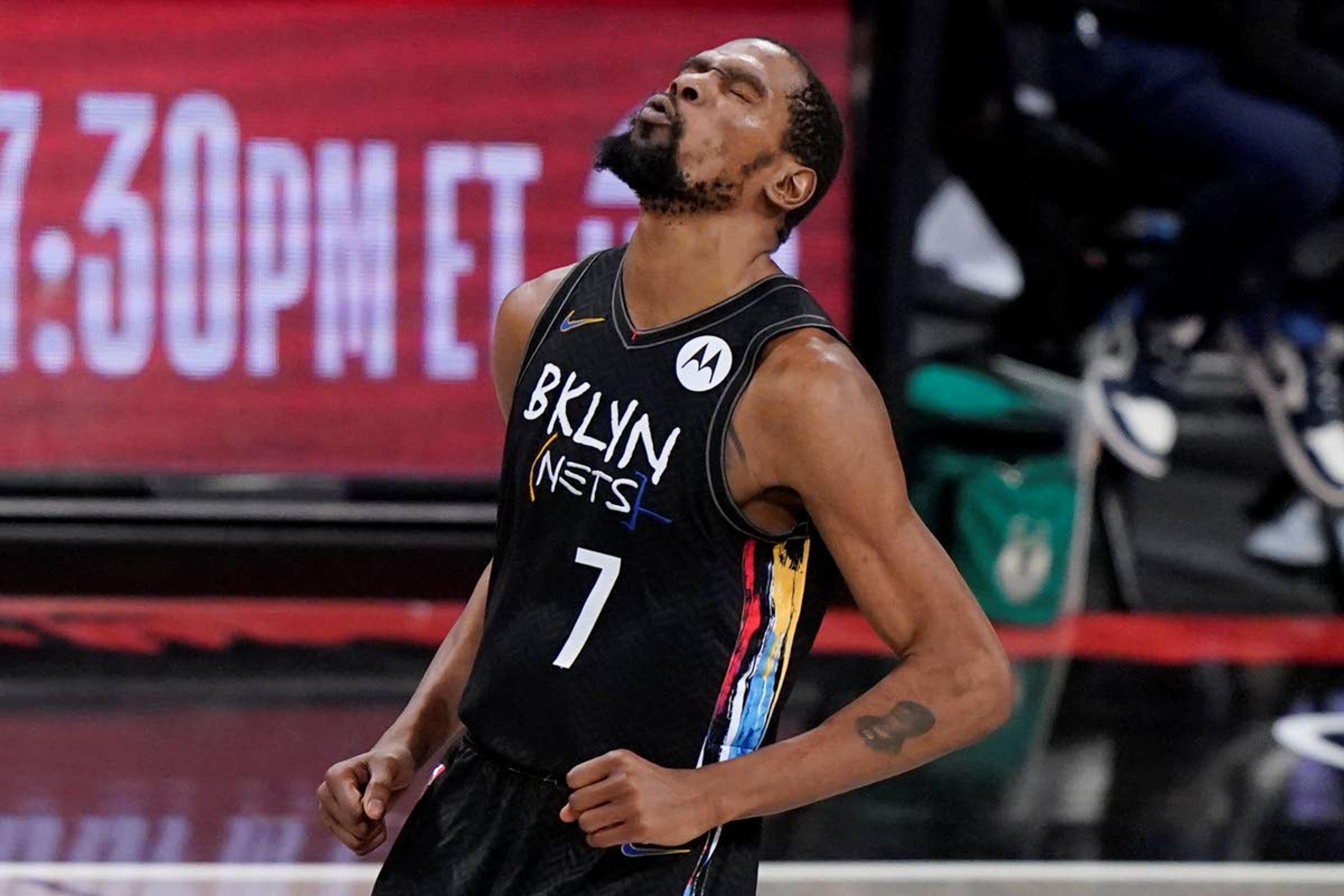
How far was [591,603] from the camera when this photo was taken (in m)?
1.87

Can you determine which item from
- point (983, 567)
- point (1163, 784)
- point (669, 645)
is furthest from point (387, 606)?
point (669, 645)

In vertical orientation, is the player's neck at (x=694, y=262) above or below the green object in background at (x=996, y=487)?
above

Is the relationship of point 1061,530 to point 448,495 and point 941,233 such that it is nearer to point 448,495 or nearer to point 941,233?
point 941,233

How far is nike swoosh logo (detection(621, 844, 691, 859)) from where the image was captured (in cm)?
183

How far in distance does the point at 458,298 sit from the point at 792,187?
11.2 feet

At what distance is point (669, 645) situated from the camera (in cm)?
185

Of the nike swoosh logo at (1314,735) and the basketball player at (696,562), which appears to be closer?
the basketball player at (696,562)

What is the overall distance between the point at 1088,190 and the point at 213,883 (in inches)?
138

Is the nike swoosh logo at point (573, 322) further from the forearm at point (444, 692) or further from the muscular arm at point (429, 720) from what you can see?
the forearm at point (444, 692)

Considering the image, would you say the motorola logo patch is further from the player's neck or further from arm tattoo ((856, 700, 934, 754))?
arm tattoo ((856, 700, 934, 754))

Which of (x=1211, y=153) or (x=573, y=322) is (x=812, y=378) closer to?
(x=573, y=322)

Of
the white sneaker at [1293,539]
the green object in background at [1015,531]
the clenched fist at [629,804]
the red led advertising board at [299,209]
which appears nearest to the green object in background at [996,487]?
the green object in background at [1015,531]

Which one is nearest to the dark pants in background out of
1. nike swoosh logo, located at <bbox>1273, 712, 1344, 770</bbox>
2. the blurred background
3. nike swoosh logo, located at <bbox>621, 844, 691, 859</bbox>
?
the blurred background

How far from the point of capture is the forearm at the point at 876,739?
5.74 feet
